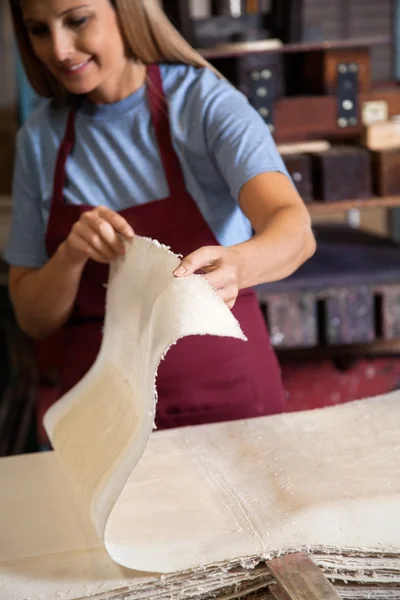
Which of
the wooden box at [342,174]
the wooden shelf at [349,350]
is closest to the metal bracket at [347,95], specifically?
the wooden box at [342,174]

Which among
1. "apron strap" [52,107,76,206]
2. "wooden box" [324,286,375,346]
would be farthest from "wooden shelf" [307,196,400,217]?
"apron strap" [52,107,76,206]

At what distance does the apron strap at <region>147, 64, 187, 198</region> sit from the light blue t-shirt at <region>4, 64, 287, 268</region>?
0.01 metres

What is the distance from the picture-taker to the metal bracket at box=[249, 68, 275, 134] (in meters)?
2.88

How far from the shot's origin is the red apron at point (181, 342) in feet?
5.16

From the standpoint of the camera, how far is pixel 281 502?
1052 millimetres

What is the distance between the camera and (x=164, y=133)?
160 centimetres

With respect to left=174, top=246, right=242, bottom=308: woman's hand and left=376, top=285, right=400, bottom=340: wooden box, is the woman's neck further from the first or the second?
left=376, top=285, right=400, bottom=340: wooden box

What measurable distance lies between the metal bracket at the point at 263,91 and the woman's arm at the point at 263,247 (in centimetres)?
150

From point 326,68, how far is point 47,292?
5.43 feet

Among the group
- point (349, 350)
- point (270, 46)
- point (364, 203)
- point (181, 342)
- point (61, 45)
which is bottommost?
point (349, 350)

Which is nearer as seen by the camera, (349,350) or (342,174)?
(342,174)

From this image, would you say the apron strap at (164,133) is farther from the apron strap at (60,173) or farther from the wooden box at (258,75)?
the wooden box at (258,75)

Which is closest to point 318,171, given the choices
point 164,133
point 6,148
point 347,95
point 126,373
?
point 347,95

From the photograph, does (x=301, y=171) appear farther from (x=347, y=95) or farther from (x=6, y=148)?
(x=6, y=148)
